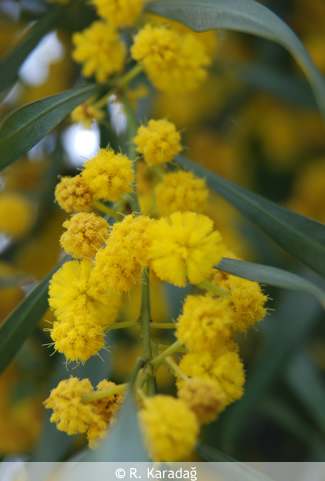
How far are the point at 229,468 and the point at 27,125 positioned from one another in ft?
2.20

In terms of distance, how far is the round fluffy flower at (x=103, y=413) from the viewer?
0.74 m

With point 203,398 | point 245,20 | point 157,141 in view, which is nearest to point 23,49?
point 157,141

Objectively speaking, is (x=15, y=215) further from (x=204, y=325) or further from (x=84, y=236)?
(x=204, y=325)

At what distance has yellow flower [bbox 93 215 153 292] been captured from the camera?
79 centimetres

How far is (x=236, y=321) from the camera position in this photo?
0.80 m

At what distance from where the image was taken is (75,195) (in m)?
0.90

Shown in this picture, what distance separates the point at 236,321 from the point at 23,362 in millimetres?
943

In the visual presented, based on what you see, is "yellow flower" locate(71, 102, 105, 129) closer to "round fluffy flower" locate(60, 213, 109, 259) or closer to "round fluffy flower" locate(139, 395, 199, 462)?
"round fluffy flower" locate(60, 213, 109, 259)

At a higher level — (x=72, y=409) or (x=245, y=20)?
(x=245, y=20)

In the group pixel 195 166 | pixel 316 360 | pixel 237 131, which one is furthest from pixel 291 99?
pixel 316 360

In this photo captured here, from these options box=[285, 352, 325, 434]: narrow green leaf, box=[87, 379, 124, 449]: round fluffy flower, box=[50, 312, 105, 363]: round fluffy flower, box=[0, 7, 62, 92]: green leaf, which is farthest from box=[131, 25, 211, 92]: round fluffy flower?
box=[285, 352, 325, 434]: narrow green leaf

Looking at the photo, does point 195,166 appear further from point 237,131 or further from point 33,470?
point 237,131

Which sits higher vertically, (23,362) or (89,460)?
(89,460)

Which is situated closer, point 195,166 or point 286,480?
point 195,166
